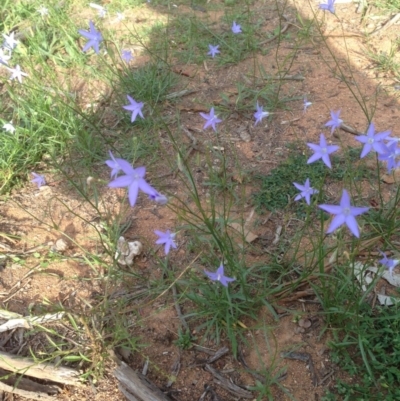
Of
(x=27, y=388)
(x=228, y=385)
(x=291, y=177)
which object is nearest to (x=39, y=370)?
A: (x=27, y=388)

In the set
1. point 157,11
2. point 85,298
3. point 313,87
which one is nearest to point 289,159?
point 313,87

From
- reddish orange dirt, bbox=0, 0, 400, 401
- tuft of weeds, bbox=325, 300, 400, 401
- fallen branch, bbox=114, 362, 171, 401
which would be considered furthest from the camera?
reddish orange dirt, bbox=0, 0, 400, 401

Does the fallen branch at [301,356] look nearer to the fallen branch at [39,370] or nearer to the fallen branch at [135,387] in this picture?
the fallen branch at [135,387]

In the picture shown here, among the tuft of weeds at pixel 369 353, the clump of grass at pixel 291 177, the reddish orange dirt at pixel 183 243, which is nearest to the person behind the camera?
the tuft of weeds at pixel 369 353

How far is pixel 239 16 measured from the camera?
448 centimetres

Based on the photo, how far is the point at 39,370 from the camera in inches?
86.7

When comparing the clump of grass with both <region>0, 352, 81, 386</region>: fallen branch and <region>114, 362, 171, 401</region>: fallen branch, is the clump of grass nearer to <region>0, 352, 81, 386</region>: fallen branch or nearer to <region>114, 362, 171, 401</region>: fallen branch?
<region>114, 362, 171, 401</region>: fallen branch

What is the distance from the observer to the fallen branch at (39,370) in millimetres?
2172

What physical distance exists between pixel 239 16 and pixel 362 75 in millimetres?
1450

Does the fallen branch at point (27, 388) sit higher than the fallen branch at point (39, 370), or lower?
lower

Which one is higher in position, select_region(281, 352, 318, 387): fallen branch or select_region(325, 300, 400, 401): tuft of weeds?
select_region(325, 300, 400, 401): tuft of weeds

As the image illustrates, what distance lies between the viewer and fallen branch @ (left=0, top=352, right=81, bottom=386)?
85.5 inches

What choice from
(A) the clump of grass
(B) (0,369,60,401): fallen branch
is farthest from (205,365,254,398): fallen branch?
(A) the clump of grass

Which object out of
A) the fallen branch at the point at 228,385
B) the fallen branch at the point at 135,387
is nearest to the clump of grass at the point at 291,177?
the fallen branch at the point at 228,385
